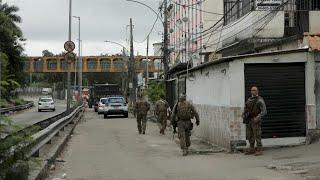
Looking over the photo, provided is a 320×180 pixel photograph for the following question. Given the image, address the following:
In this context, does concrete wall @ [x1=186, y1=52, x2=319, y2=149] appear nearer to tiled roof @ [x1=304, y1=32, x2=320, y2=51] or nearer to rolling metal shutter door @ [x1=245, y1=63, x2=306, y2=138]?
rolling metal shutter door @ [x1=245, y1=63, x2=306, y2=138]

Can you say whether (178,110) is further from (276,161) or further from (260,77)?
(276,161)

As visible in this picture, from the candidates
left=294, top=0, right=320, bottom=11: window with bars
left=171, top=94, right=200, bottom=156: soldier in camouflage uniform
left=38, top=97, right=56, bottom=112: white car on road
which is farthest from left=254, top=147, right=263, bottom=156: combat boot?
left=38, top=97, right=56, bottom=112: white car on road

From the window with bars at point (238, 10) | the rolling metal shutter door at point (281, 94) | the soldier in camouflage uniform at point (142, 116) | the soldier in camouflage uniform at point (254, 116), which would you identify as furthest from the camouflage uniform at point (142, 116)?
the soldier in camouflage uniform at point (254, 116)

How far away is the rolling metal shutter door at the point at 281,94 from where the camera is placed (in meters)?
18.1

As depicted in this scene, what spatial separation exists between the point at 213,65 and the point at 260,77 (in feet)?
8.37

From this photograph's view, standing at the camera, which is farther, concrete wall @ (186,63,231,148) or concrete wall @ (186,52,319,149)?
concrete wall @ (186,63,231,148)

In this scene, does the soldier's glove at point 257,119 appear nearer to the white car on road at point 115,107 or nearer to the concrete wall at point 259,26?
the concrete wall at point 259,26

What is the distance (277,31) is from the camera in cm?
3419

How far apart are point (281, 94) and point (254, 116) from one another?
166cm

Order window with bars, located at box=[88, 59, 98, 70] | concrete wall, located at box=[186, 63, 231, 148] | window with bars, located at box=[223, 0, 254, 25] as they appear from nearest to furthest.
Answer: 1. concrete wall, located at box=[186, 63, 231, 148]
2. window with bars, located at box=[223, 0, 254, 25]
3. window with bars, located at box=[88, 59, 98, 70]

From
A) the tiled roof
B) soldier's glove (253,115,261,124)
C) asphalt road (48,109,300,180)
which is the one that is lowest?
asphalt road (48,109,300,180)

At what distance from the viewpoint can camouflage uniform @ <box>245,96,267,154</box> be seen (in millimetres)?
16750

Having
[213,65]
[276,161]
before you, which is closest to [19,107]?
[213,65]

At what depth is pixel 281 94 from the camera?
18.2 m
